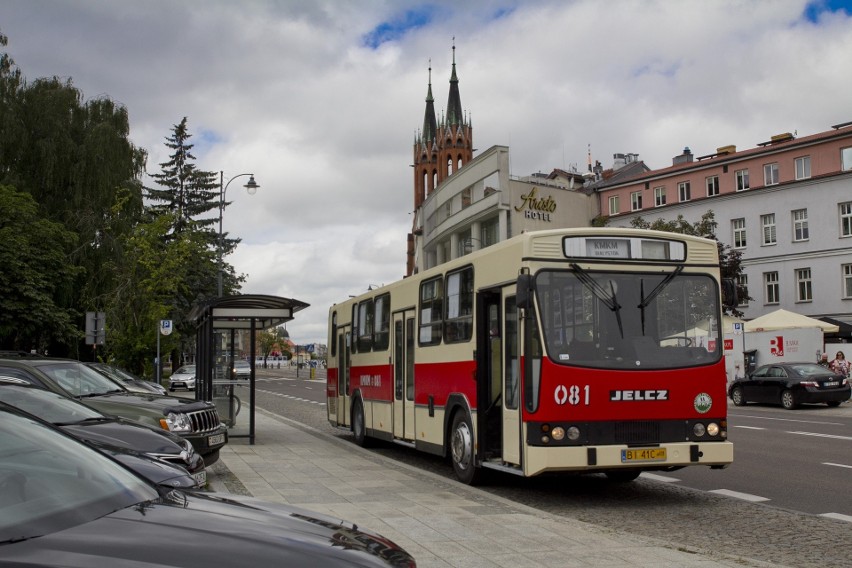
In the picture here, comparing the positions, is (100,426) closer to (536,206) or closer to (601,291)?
(601,291)

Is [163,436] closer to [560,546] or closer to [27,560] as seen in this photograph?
[560,546]

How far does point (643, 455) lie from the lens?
1044 cm

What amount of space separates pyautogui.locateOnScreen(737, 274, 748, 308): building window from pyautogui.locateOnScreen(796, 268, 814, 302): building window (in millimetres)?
3036

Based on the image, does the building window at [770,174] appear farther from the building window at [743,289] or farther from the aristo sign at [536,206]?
the aristo sign at [536,206]

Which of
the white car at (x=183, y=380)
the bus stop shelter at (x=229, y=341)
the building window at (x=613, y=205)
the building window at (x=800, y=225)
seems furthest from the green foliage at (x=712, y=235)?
the bus stop shelter at (x=229, y=341)

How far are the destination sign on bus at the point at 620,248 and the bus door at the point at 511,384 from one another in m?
0.93

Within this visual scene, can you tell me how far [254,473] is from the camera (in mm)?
12883

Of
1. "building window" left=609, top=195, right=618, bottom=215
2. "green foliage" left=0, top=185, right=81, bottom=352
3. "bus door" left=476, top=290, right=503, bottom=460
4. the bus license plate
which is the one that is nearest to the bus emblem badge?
the bus license plate

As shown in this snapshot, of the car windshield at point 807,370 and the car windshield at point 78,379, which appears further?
the car windshield at point 807,370

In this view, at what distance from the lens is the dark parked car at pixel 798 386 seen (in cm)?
2888

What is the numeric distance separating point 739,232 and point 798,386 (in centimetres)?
3422

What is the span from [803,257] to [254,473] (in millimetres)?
50346

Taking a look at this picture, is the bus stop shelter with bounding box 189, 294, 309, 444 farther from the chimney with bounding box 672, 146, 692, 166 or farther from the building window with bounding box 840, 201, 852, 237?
the chimney with bounding box 672, 146, 692, 166

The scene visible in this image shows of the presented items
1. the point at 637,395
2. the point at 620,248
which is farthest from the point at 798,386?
the point at 637,395
